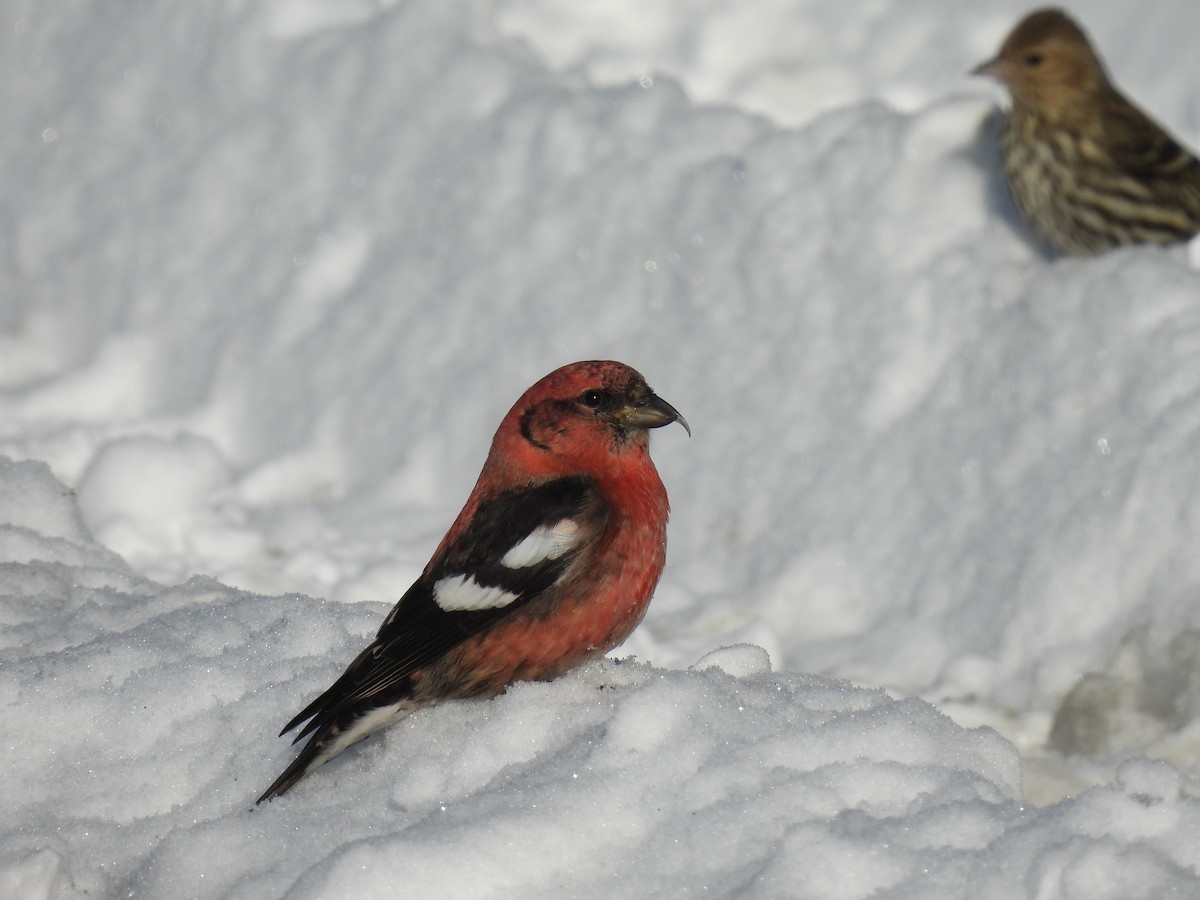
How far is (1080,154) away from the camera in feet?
20.9

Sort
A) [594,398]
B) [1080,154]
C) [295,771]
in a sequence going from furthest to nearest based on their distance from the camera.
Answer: [1080,154] < [594,398] < [295,771]

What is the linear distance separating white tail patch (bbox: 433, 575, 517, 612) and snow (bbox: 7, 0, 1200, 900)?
241mm

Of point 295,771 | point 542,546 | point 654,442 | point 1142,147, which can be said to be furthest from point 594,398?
point 1142,147

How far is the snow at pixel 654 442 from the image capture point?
2.87m

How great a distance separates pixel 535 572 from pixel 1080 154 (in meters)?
4.08

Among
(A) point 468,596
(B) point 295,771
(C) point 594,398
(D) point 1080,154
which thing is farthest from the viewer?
(D) point 1080,154

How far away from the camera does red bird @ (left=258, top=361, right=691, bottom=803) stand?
3279 mm

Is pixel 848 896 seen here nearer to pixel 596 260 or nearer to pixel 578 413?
pixel 578 413

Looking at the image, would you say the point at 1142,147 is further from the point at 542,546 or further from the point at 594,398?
the point at 542,546

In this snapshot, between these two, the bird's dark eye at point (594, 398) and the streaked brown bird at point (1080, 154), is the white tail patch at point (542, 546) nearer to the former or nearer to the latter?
the bird's dark eye at point (594, 398)

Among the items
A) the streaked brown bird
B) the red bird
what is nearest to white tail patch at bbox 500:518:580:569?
the red bird

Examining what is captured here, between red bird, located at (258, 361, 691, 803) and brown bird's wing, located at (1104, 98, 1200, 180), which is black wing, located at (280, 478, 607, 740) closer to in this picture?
red bird, located at (258, 361, 691, 803)

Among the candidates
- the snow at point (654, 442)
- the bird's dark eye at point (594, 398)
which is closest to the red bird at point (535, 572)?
the bird's dark eye at point (594, 398)

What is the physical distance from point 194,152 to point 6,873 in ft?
16.5
